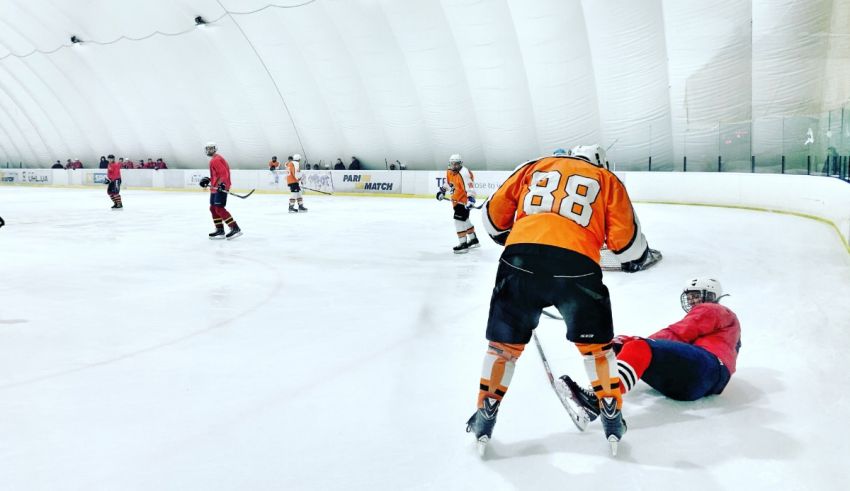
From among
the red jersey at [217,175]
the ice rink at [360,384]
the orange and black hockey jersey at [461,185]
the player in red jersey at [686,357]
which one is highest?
the red jersey at [217,175]

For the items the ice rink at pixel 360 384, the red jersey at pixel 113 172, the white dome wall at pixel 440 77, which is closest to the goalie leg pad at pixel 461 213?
the ice rink at pixel 360 384

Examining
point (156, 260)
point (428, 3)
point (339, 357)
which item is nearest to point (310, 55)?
point (428, 3)

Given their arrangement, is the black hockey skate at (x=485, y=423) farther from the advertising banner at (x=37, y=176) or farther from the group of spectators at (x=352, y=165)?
the advertising banner at (x=37, y=176)

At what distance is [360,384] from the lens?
3729 millimetres

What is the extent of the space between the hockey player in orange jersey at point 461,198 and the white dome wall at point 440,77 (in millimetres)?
6020

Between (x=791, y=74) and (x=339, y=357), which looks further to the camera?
(x=791, y=74)

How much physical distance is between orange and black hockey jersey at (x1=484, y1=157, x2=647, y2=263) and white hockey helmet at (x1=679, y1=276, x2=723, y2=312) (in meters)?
0.92

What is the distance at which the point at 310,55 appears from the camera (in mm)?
23547

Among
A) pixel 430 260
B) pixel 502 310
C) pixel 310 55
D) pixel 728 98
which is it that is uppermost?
pixel 310 55

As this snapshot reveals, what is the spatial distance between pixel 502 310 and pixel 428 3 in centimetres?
1907

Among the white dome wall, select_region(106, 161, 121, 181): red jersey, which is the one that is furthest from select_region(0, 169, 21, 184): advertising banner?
select_region(106, 161, 121, 181): red jersey

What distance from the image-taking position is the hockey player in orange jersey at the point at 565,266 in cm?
268

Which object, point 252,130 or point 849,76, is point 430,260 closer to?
point 849,76

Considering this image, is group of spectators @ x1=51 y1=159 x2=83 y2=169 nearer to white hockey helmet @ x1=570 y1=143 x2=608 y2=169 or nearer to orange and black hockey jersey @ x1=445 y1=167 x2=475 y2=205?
orange and black hockey jersey @ x1=445 y1=167 x2=475 y2=205
